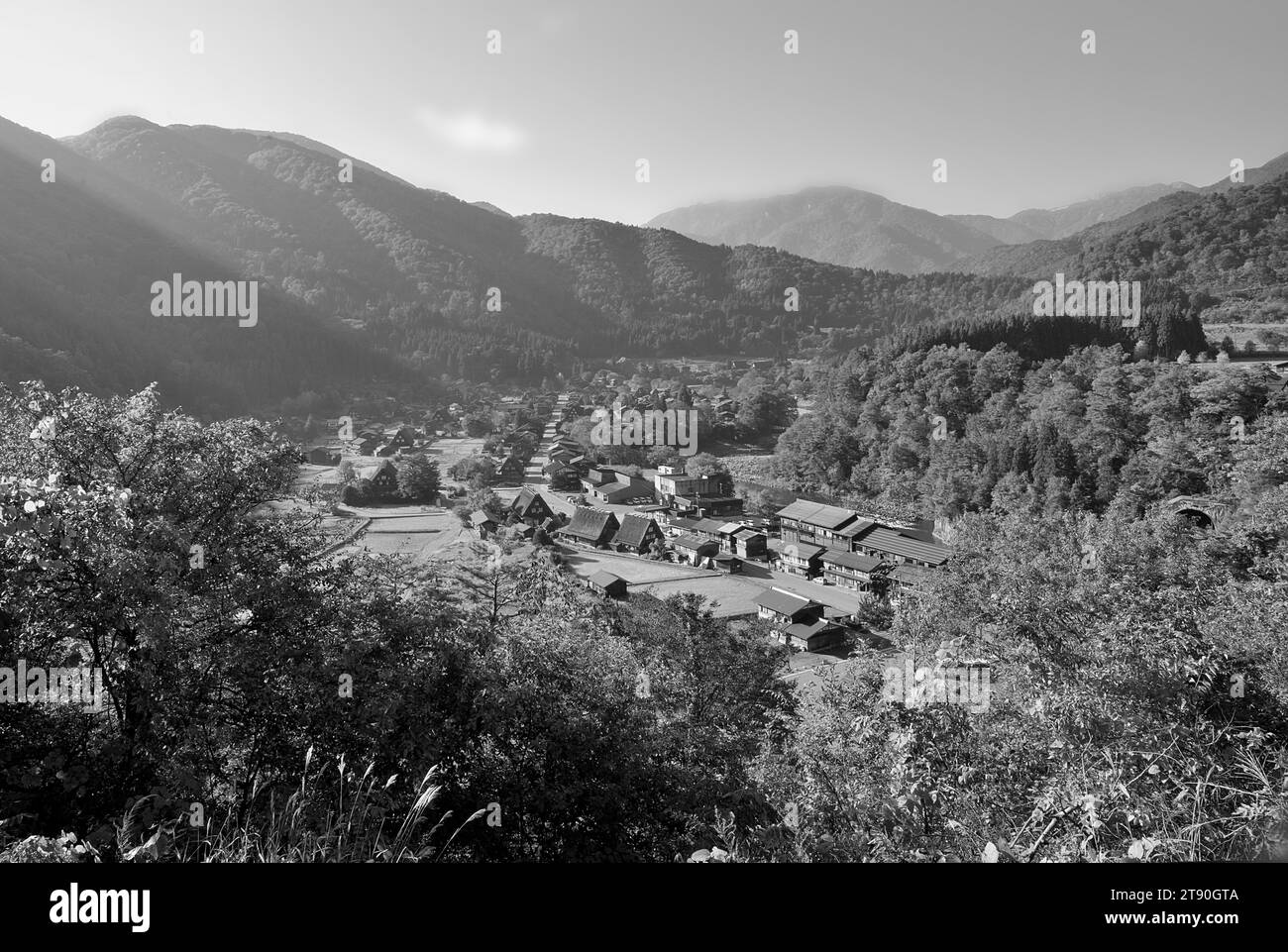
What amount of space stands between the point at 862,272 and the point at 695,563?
345ft

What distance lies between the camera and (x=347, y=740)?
3.79m

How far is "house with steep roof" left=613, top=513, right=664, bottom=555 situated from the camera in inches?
967

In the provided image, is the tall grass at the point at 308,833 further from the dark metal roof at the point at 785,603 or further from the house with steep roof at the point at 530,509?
the house with steep roof at the point at 530,509

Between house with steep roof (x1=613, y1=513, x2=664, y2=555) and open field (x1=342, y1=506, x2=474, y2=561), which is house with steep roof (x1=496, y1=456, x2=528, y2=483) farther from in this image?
house with steep roof (x1=613, y1=513, x2=664, y2=555)

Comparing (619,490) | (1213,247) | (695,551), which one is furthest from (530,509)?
(1213,247)

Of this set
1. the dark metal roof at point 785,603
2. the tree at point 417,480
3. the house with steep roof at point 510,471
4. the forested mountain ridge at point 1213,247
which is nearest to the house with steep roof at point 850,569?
the dark metal roof at point 785,603

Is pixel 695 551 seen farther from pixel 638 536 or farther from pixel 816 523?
pixel 816 523

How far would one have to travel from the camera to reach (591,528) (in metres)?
25.4

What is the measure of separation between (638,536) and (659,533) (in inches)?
34.8

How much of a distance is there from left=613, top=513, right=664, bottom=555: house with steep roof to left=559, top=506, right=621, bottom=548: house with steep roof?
477mm

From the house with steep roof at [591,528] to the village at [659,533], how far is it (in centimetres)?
5

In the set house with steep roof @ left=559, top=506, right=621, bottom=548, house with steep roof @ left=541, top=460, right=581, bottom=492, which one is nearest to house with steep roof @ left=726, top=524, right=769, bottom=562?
house with steep roof @ left=559, top=506, right=621, bottom=548

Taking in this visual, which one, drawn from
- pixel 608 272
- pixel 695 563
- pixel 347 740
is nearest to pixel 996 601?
pixel 347 740
